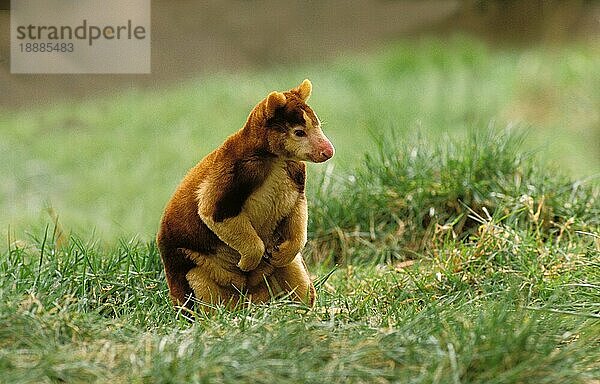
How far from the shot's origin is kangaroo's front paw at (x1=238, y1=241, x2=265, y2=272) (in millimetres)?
2967

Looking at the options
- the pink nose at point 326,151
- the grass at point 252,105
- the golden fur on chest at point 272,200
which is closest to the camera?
the pink nose at point 326,151

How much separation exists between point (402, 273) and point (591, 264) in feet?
2.36

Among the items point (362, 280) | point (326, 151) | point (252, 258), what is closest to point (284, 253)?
point (252, 258)

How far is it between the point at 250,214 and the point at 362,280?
40.1 inches

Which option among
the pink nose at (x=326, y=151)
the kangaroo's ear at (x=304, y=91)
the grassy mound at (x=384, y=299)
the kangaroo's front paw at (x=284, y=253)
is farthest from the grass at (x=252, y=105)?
the pink nose at (x=326, y=151)

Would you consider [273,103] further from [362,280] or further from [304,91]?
[362,280]

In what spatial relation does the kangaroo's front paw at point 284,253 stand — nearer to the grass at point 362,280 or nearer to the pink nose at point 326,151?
the grass at point 362,280

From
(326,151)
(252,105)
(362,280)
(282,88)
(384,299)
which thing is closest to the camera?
(326,151)

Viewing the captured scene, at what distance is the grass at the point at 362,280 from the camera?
2.49 m

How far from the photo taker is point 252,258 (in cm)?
298

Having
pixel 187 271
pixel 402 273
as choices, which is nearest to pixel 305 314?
pixel 187 271

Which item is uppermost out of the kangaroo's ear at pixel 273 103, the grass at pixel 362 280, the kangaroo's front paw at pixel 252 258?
the kangaroo's ear at pixel 273 103

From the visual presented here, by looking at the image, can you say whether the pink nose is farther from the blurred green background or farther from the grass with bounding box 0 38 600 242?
the grass with bounding box 0 38 600 242

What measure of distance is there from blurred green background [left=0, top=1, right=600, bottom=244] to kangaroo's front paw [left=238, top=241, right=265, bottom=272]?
6.90ft
